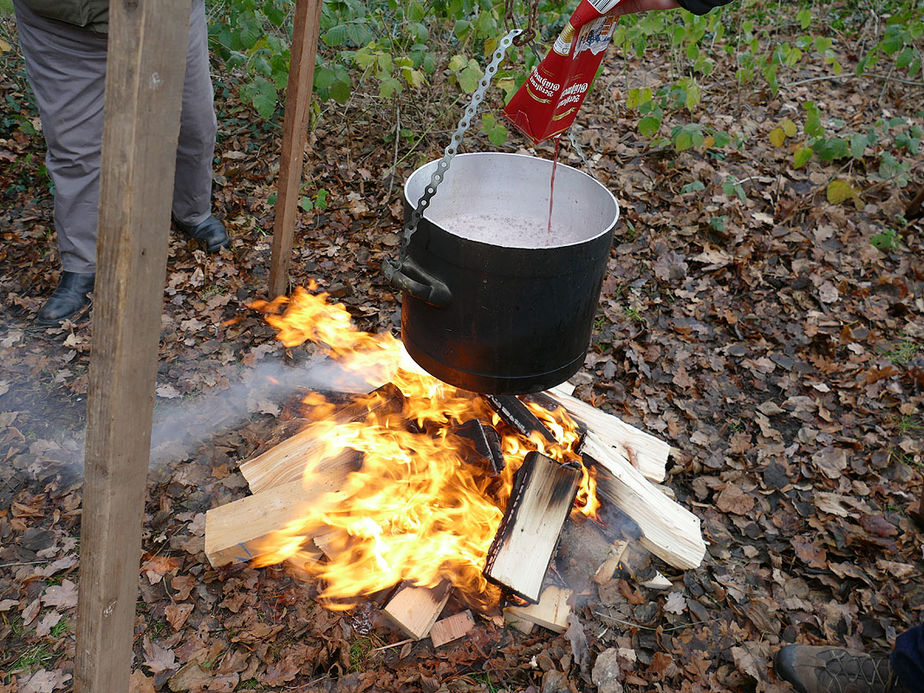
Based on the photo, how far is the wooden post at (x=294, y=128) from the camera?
10.3 ft

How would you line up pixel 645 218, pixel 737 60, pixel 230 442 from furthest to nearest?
pixel 737 60
pixel 645 218
pixel 230 442

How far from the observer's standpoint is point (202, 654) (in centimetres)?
242

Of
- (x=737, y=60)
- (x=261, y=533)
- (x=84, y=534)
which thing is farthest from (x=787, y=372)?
(x=737, y=60)

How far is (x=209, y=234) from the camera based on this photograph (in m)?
4.41

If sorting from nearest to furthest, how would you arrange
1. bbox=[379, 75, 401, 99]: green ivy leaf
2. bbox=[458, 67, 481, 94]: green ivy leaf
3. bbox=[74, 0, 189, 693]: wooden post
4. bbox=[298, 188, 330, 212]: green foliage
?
1. bbox=[74, 0, 189, 693]: wooden post
2. bbox=[458, 67, 481, 94]: green ivy leaf
3. bbox=[379, 75, 401, 99]: green ivy leaf
4. bbox=[298, 188, 330, 212]: green foliage

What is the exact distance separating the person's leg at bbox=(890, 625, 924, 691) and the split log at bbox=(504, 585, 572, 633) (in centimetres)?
107

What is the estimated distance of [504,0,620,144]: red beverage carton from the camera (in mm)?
2029

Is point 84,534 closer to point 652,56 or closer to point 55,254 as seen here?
point 55,254

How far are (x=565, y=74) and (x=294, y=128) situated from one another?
69.8 inches

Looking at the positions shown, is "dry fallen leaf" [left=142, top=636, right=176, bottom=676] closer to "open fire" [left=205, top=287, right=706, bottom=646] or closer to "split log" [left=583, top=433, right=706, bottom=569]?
"open fire" [left=205, top=287, right=706, bottom=646]

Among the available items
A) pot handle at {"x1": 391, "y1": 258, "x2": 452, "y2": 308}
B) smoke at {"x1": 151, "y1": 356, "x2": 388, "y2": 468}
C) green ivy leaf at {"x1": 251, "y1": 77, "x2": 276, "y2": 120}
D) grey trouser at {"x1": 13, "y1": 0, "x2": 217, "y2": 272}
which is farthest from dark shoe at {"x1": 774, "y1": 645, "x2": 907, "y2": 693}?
green ivy leaf at {"x1": 251, "y1": 77, "x2": 276, "y2": 120}

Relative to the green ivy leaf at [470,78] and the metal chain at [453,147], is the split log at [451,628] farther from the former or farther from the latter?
the green ivy leaf at [470,78]

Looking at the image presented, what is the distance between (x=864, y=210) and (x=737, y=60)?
2.59 m

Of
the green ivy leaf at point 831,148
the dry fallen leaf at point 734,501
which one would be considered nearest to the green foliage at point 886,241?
the green ivy leaf at point 831,148
